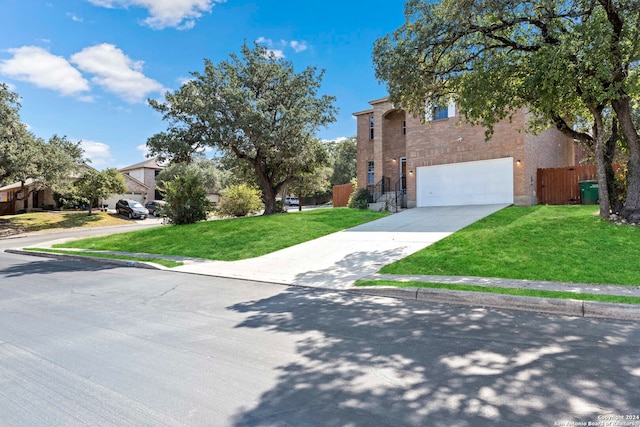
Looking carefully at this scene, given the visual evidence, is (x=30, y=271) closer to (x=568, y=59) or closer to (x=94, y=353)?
(x=94, y=353)

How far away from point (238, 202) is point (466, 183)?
1307 centimetres

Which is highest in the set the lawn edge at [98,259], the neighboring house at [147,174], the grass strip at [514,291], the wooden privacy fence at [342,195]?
the neighboring house at [147,174]

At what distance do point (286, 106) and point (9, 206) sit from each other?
30.1m

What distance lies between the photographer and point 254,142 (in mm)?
19094

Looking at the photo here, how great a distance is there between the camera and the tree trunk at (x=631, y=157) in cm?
1052

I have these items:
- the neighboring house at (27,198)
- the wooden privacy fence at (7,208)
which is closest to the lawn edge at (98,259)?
the neighboring house at (27,198)

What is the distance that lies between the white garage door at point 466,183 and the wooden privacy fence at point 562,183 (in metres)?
2.12

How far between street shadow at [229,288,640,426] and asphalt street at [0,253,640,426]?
15 millimetres

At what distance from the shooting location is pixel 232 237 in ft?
46.0

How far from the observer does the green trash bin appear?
16.2 metres

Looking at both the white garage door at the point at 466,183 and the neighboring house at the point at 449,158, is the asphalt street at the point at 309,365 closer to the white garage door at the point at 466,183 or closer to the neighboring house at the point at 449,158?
the neighboring house at the point at 449,158

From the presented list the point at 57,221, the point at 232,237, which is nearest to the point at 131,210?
the point at 57,221

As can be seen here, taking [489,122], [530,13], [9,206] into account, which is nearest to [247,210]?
[489,122]

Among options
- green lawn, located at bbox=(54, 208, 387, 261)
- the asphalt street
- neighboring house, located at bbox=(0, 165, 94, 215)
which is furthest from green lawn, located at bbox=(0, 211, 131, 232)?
the asphalt street
